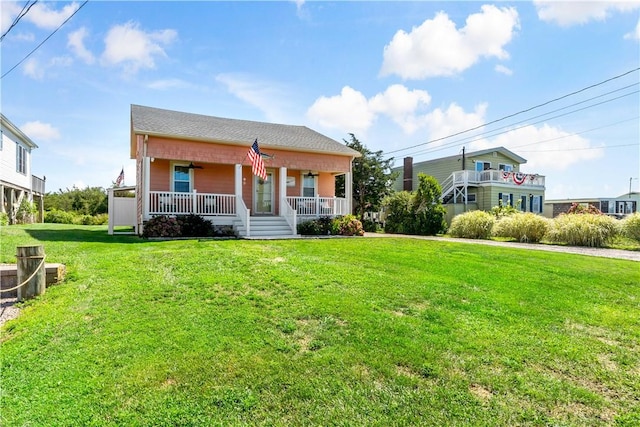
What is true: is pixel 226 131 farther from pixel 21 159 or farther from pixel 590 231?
pixel 21 159

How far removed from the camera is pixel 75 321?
13.7ft

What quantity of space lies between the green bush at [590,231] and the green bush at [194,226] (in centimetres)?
1404

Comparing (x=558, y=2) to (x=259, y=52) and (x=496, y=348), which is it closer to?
(x=259, y=52)

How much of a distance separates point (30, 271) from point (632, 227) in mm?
18330

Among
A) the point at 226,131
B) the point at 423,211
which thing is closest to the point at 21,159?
the point at 226,131

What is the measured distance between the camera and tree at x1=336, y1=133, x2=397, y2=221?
25.0 meters

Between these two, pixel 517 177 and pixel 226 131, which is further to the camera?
pixel 517 177

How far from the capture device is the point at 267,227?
13836mm

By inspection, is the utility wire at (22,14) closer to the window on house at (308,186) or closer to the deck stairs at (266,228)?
the deck stairs at (266,228)

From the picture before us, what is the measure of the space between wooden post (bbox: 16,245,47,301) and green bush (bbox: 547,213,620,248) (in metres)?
16.8

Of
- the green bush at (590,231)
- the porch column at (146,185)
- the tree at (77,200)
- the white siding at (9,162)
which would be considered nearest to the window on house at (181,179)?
the porch column at (146,185)

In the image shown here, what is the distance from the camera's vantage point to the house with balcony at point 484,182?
2736cm

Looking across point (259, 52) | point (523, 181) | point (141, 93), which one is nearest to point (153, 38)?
point (259, 52)

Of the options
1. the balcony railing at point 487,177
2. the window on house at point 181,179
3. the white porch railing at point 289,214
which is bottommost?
the white porch railing at point 289,214
